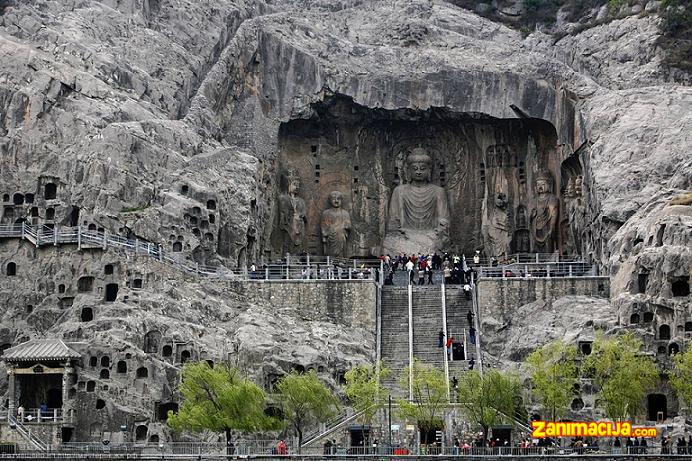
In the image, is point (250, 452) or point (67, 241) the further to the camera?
point (67, 241)

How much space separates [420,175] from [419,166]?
563mm

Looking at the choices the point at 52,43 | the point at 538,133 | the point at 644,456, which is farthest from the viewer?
the point at 538,133

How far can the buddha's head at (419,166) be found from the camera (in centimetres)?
10825

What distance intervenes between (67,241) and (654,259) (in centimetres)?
3050

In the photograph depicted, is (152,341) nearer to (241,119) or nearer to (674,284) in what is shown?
(241,119)

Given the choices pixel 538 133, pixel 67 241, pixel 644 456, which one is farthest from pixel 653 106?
pixel 67 241

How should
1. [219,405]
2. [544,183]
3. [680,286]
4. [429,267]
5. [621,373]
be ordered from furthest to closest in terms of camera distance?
[544,183]
[429,267]
[680,286]
[219,405]
[621,373]

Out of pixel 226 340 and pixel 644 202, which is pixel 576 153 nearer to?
pixel 644 202

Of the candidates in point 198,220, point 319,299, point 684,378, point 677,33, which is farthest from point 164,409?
point 677,33

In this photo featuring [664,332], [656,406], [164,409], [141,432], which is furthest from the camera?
[164,409]

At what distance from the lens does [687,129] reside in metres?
94.1

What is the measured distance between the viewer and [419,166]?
10825 centimetres

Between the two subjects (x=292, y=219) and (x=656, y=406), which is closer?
(x=656, y=406)

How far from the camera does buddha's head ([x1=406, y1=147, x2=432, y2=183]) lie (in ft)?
355
